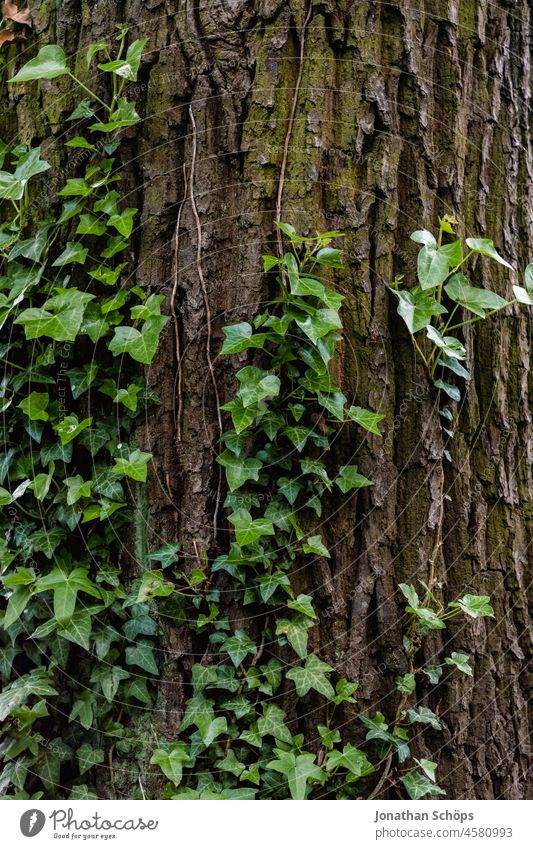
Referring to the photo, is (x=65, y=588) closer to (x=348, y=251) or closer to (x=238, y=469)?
(x=238, y=469)

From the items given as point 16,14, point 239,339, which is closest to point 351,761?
point 239,339

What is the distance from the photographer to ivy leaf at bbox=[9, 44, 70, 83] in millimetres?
1627

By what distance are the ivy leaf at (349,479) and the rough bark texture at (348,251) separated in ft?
0.14

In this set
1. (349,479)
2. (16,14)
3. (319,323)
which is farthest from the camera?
(16,14)

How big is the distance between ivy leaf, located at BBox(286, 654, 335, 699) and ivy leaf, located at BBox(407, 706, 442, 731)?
229 mm

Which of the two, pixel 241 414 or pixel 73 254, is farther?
pixel 73 254

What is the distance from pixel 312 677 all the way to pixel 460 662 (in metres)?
0.41

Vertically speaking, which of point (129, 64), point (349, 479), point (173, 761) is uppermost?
point (129, 64)

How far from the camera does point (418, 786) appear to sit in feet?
5.33

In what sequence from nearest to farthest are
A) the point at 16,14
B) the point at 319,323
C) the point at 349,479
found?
the point at 319,323 → the point at 349,479 → the point at 16,14

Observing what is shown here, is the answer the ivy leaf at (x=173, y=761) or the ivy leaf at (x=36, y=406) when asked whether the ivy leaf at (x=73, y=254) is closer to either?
the ivy leaf at (x=36, y=406)

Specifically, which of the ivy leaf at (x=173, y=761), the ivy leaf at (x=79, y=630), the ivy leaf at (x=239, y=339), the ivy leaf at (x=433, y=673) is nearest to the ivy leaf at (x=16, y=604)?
the ivy leaf at (x=79, y=630)

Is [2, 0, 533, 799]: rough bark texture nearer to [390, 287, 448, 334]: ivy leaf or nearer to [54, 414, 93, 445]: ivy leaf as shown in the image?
[390, 287, 448, 334]: ivy leaf

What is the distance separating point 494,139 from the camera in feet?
6.14
